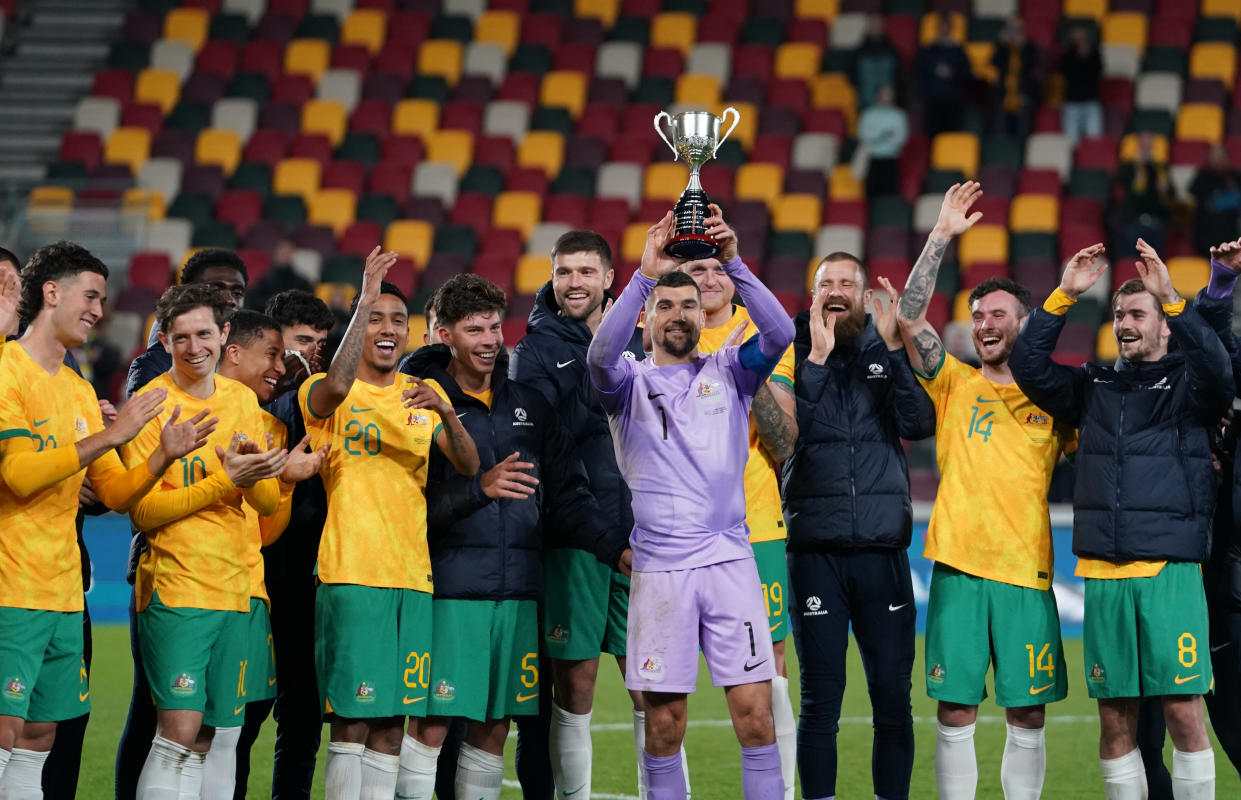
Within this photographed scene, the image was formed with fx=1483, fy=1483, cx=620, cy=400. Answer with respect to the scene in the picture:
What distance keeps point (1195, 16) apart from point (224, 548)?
17.8 meters

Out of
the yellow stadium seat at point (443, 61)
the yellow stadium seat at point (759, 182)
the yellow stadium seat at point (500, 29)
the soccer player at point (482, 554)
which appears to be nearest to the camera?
the soccer player at point (482, 554)

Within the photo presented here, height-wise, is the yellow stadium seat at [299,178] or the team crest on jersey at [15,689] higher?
the yellow stadium seat at [299,178]

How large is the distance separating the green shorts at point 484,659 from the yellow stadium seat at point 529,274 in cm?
1139

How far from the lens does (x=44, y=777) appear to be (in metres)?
5.82

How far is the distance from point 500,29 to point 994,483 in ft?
53.2

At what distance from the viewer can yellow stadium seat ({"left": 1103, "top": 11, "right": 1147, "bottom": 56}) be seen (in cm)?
1945

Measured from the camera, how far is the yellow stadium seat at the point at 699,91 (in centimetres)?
1938

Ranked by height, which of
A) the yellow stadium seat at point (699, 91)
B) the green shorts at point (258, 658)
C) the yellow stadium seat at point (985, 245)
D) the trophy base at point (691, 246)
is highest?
the yellow stadium seat at point (699, 91)

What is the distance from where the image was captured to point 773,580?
21.7 ft

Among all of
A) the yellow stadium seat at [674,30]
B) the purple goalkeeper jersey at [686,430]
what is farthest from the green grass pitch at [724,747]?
the yellow stadium seat at [674,30]

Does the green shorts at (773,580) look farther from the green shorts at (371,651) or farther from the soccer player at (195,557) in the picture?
the soccer player at (195,557)

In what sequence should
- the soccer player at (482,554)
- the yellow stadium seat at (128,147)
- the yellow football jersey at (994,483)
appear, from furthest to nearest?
the yellow stadium seat at (128,147)
the yellow football jersey at (994,483)
the soccer player at (482,554)

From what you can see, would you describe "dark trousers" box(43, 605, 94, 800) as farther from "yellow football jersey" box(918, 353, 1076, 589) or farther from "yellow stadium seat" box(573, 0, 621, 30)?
"yellow stadium seat" box(573, 0, 621, 30)

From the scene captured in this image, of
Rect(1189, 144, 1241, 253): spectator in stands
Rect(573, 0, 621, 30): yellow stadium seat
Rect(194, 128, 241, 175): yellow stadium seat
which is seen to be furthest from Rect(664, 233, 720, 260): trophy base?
Rect(573, 0, 621, 30): yellow stadium seat
